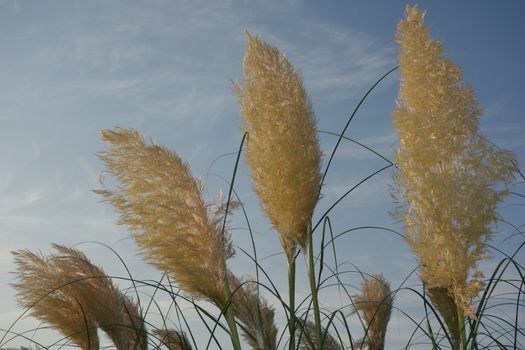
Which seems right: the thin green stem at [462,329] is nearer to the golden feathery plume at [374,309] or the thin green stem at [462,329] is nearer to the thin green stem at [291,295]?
the thin green stem at [291,295]

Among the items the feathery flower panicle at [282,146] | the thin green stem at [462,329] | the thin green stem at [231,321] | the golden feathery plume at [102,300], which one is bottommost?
the thin green stem at [462,329]

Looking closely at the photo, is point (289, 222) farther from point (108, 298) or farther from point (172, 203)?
point (108, 298)

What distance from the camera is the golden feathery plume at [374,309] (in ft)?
16.2

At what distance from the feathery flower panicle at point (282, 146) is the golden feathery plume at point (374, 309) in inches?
57.9

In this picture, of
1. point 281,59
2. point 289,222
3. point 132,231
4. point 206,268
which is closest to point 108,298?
point 132,231

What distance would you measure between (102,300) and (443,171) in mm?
2362

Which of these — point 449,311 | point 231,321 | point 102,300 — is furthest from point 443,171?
point 102,300

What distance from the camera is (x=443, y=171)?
3373 mm

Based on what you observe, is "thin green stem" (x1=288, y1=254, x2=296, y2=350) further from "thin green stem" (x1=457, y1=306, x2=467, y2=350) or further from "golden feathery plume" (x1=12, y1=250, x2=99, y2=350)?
"golden feathery plume" (x1=12, y1=250, x2=99, y2=350)

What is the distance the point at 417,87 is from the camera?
3525 mm

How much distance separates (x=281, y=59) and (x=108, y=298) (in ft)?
6.39

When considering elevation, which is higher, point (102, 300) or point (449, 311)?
point (102, 300)

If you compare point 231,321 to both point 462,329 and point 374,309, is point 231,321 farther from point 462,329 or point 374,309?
point 374,309

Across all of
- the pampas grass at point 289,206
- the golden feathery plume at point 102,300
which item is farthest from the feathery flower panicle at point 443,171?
the golden feathery plume at point 102,300
